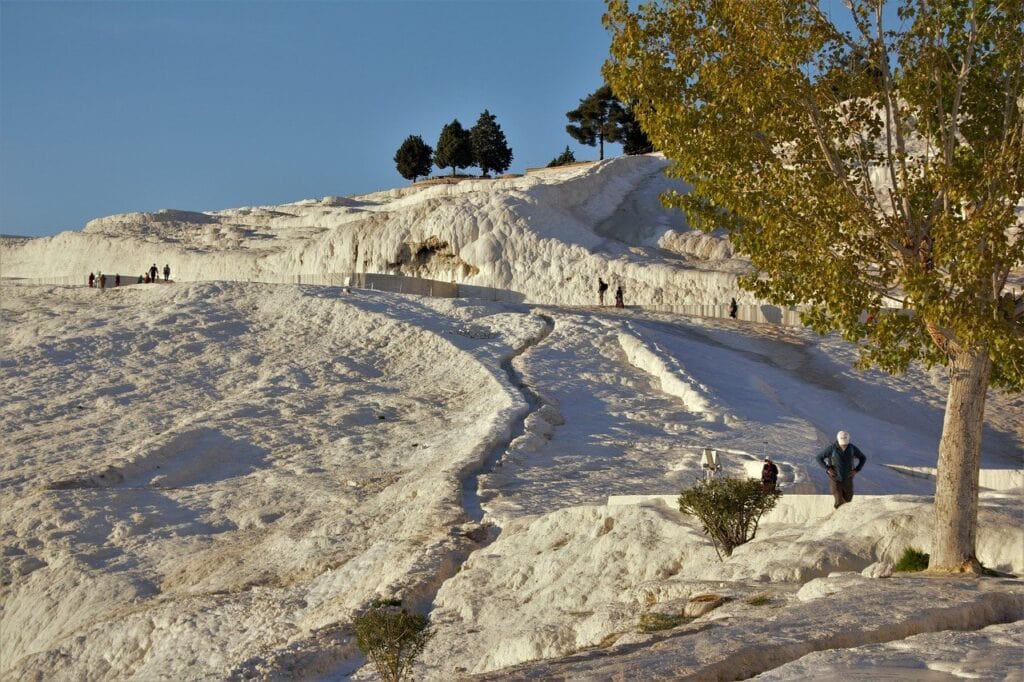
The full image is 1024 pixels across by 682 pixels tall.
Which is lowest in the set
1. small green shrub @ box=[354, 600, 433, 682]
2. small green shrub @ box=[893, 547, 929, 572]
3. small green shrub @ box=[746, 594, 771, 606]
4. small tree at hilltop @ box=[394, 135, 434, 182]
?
small green shrub @ box=[354, 600, 433, 682]

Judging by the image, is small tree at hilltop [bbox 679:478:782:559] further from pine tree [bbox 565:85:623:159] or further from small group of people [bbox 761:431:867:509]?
pine tree [bbox 565:85:623:159]

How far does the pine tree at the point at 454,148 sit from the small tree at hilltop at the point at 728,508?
72597mm

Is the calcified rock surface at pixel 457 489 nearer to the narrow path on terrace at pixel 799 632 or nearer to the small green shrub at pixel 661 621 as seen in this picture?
the narrow path on terrace at pixel 799 632

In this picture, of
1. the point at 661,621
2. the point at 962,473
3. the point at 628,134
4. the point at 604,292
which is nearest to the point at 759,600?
the point at 661,621

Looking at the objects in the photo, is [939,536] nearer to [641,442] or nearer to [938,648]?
[938,648]

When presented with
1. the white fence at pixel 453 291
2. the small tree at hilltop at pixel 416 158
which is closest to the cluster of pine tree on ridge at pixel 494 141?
the small tree at hilltop at pixel 416 158

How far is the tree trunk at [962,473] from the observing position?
12.0m

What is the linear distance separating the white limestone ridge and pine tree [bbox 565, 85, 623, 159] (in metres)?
15.7

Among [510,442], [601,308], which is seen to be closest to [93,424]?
[510,442]

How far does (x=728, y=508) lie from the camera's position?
14961 millimetres

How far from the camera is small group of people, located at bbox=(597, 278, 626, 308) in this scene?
43.1m

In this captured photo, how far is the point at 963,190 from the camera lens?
11547 mm

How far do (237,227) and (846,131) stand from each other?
175 ft

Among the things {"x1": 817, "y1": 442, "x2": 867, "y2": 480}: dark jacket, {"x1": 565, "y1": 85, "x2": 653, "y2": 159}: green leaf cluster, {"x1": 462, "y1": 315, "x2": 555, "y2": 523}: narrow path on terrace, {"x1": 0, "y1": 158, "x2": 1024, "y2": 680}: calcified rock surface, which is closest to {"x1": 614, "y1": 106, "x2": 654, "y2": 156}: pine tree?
{"x1": 565, "y1": 85, "x2": 653, "y2": 159}: green leaf cluster
